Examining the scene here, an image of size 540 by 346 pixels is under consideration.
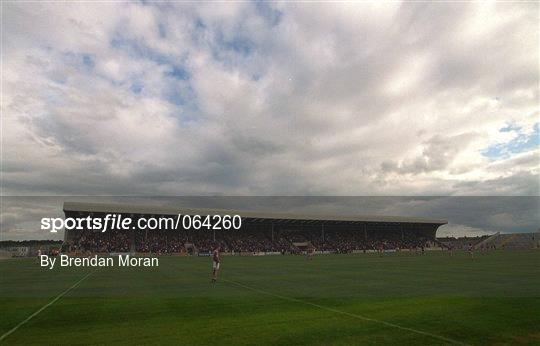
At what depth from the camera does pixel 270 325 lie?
368 inches

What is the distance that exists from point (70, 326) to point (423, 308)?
9.73 m

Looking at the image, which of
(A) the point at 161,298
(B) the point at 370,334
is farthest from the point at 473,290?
(A) the point at 161,298

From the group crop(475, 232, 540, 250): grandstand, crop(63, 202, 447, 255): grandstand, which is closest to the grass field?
crop(63, 202, 447, 255): grandstand

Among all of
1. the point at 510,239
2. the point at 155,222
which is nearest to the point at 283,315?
the point at 155,222

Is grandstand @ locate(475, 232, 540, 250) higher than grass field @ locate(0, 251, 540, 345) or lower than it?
lower

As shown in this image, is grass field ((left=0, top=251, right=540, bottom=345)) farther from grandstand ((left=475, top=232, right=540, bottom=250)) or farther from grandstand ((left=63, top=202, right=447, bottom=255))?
grandstand ((left=475, top=232, right=540, bottom=250))

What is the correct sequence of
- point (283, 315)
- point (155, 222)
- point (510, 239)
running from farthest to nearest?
1. point (510, 239)
2. point (155, 222)
3. point (283, 315)

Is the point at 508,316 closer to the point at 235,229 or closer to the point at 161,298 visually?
the point at 161,298

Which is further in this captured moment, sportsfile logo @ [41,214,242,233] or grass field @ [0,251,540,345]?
sportsfile logo @ [41,214,242,233]

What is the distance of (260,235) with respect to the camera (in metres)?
86.1

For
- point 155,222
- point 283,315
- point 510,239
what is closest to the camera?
point 283,315

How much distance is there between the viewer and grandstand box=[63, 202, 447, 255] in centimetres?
6644

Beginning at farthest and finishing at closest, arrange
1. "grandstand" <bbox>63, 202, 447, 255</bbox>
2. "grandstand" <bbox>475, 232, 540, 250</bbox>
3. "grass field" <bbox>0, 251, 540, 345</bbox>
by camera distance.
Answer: "grandstand" <bbox>475, 232, 540, 250</bbox>
"grandstand" <bbox>63, 202, 447, 255</bbox>
"grass field" <bbox>0, 251, 540, 345</bbox>

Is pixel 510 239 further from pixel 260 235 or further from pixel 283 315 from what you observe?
pixel 283 315
